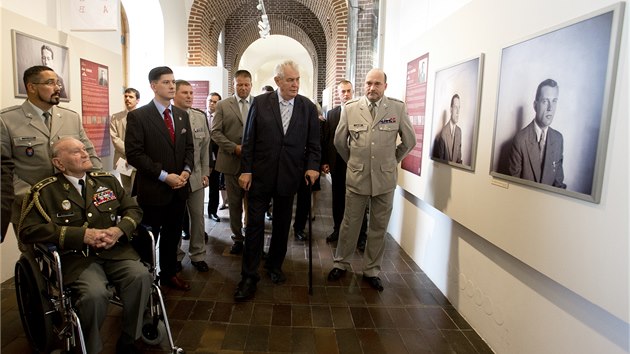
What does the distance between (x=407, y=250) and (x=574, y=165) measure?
2587 mm

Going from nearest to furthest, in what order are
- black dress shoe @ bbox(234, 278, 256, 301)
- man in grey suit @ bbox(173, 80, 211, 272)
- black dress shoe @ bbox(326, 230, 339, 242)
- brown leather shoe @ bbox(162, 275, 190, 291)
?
black dress shoe @ bbox(234, 278, 256, 301)
brown leather shoe @ bbox(162, 275, 190, 291)
man in grey suit @ bbox(173, 80, 211, 272)
black dress shoe @ bbox(326, 230, 339, 242)

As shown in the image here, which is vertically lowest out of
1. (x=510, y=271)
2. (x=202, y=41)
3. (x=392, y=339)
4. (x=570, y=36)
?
(x=392, y=339)

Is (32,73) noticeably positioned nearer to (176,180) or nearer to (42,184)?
(42,184)

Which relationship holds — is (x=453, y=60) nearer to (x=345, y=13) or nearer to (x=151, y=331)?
(x=151, y=331)

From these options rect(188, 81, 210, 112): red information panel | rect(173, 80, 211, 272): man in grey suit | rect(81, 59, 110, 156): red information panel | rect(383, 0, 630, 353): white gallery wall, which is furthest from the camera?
rect(188, 81, 210, 112): red information panel

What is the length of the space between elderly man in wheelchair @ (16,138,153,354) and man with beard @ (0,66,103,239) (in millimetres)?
518

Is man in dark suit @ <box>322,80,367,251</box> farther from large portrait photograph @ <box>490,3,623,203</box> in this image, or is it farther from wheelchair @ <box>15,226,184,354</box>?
wheelchair @ <box>15,226,184,354</box>

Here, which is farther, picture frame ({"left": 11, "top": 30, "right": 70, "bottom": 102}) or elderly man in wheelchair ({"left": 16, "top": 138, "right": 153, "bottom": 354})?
picture frame ({"left": 11, "top": 30, "right": 70, "bottom": 102})

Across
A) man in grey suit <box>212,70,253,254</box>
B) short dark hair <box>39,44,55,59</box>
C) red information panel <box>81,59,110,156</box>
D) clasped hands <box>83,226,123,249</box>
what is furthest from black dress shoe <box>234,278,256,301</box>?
short dark hair <box>39,44,55,59</box>

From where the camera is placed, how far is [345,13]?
24.9 ft

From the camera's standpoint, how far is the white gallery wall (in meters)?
1.42

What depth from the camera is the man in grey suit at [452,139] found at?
8.86 feet

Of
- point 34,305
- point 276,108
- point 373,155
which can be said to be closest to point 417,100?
point 373,155

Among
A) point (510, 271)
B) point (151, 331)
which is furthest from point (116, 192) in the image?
point (510, 271)
